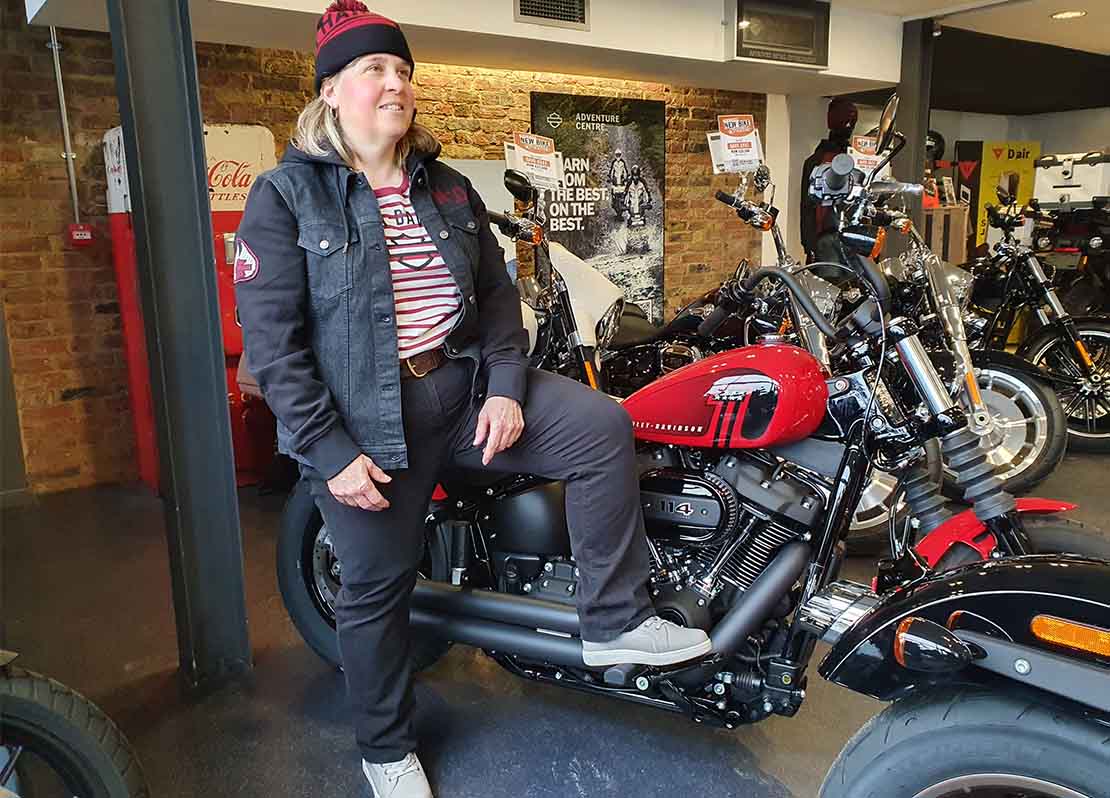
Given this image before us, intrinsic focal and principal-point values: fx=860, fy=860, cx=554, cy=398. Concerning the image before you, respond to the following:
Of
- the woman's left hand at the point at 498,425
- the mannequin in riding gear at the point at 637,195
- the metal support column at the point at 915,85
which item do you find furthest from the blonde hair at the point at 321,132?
the metal support column at the point at 915,85

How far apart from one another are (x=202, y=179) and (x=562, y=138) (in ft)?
12.9

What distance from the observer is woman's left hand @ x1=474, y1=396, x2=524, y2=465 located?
177cm

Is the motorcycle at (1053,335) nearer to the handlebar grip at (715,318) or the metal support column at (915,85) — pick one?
the metal support column at (915,85)

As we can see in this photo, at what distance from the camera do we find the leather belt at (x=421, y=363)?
175 cm

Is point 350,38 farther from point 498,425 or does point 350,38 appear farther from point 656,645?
point 656,645

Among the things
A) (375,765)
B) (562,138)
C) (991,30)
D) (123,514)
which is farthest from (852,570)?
(991,30)

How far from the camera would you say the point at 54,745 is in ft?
4.75

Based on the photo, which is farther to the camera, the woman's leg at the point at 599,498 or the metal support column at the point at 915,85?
the metal support column at the point at 915,85

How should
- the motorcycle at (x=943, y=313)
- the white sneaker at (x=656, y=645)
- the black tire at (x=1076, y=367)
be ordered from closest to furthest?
the white sneaker at (x=656, y=645) → the motorcycle at (x=943, y=313) → the black tire at (x=1076, y=367)

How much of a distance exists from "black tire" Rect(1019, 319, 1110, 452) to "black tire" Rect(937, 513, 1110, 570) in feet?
9.09

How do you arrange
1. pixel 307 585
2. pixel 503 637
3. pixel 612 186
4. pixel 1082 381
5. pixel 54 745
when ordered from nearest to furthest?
pixel 54 745 < pixel 503 637 < pixel 307 585 < pixel 1082 381 < pixel 612 186

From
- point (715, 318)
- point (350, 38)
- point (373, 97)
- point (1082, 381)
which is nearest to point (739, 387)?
point (715, 318)

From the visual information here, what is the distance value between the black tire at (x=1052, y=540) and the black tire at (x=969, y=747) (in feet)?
2.04

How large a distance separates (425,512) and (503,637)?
1.20 ft
